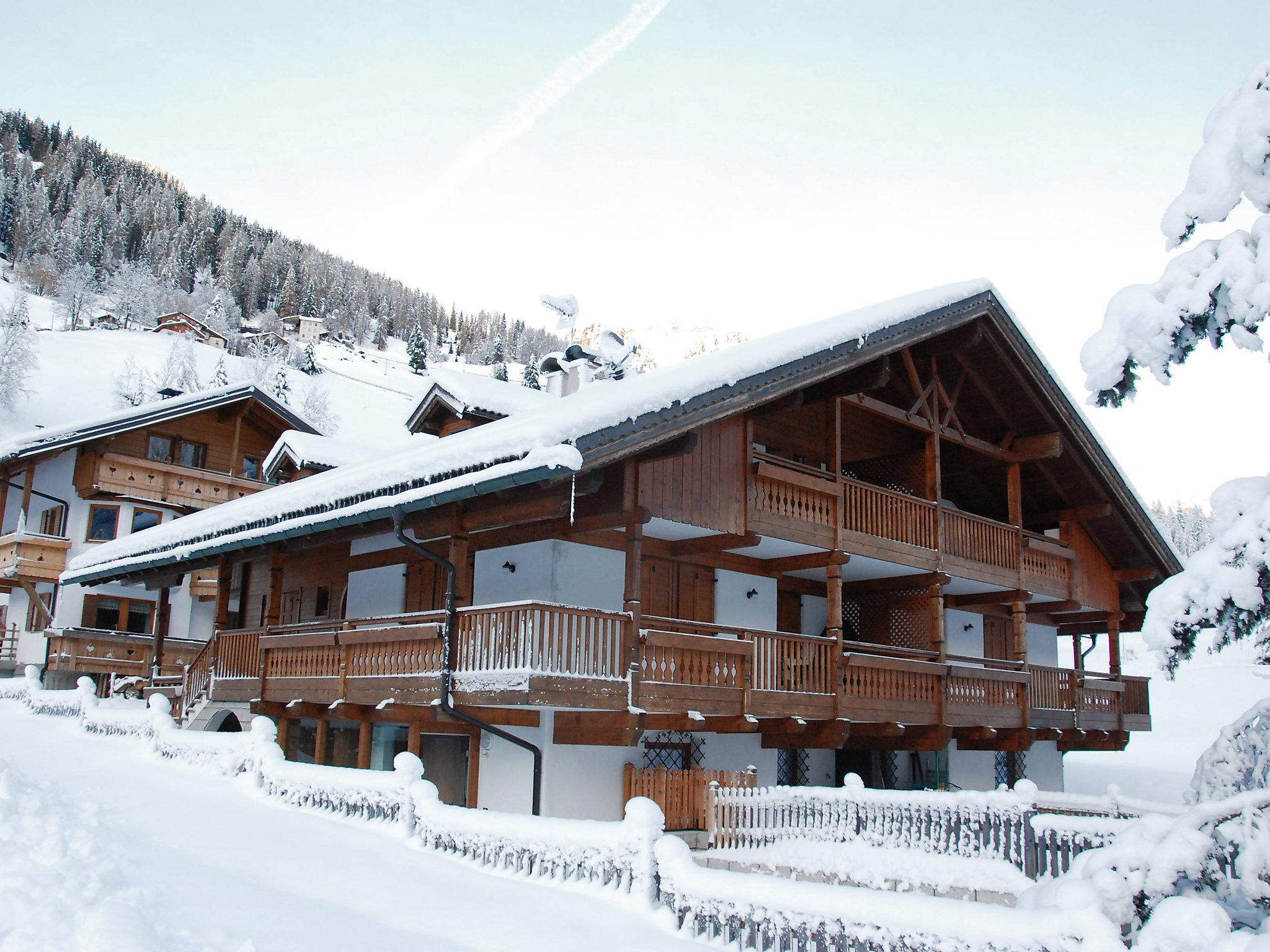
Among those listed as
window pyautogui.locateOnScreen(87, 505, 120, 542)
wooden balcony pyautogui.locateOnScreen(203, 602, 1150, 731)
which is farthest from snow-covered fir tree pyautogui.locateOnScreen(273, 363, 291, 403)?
wooden balcony pyautogui.locateOnScreen(203, 602, 1150, 731)

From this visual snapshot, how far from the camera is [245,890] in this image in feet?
25.9

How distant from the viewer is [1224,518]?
5.94 meters

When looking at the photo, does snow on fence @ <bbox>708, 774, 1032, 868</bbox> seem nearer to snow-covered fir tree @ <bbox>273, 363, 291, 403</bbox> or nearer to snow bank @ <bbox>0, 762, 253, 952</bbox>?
snow bank @ <bbox>0, 762, 253, 952</bbox>

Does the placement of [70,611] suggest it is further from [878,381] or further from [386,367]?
[386,367]

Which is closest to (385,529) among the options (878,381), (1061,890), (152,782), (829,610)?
Answer: (152,782)

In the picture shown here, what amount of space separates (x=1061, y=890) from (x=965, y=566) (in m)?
13.9

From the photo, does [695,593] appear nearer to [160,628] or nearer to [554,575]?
[554,575]

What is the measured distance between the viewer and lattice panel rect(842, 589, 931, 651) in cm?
2008

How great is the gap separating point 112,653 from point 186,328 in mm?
75057

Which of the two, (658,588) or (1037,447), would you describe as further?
(1037,447)

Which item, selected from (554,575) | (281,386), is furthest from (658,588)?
(281,386)

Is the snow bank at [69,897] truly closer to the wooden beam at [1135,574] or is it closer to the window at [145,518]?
the wooden beam at [1135,574]

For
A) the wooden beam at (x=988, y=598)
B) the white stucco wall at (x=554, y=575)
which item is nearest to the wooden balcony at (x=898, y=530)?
the wooden beam at (x=988, y=598)

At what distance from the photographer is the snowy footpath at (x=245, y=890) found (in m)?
6.19
